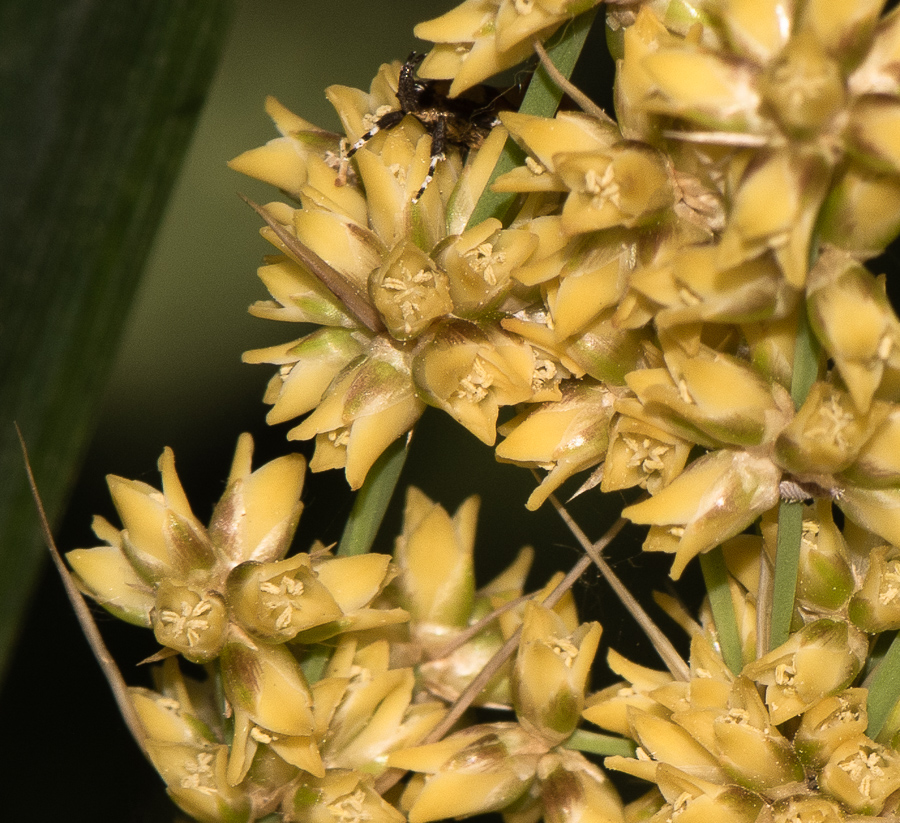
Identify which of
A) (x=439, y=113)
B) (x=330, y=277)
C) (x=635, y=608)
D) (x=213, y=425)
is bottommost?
(x=213, y=425)

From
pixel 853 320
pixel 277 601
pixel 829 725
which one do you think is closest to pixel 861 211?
pixel 853 320

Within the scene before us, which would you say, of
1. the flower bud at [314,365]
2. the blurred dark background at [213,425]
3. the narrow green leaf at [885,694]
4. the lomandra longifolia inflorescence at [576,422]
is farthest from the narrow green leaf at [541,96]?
the blurred dark background at [213,425]

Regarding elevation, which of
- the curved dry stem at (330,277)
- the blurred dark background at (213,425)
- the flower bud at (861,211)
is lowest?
the blurred dark background at (213,425)

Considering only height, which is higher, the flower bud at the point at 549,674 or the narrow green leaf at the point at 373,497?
the narrow green leaf at the point at 373,497

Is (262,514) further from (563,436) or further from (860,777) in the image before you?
(860,777)

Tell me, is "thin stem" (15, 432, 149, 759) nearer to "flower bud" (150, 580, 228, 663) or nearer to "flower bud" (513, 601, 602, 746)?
"flower bud" (150, 580, 228, 663)

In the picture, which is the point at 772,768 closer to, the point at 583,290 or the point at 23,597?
the point at 583,290

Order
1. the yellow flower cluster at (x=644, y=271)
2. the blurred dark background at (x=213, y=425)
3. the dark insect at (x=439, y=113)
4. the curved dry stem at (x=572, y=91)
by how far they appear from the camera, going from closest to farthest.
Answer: the yellow flower cluster at (x=644, y=271)
the curved dry stem at (x=572, y=91)
the dark insect at (x=439, y=113)
the blurred dark background at (x=213, y=425)

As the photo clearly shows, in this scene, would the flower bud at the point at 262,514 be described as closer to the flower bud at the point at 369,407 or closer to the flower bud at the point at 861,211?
the flower bud at the point at 369,407
